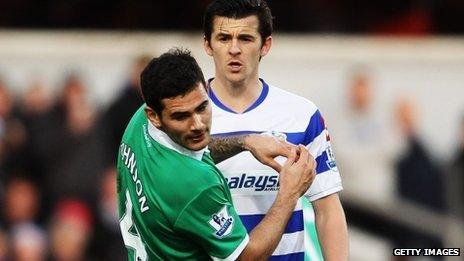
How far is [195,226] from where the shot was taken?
6.07m

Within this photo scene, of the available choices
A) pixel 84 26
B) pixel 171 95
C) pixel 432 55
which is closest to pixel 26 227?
pixel 84 26

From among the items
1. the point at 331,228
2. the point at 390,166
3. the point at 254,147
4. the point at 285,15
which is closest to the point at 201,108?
the point at 254,147

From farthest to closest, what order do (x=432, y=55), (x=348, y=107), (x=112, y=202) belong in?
1. (x=432, y=55)
2. (x=348, y=107)
3. (x=112, y=202)

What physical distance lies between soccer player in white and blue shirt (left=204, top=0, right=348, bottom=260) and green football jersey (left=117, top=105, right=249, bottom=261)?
1.89ft

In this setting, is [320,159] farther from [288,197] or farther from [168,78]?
[168,78]

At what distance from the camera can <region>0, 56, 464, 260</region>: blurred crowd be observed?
518 inches

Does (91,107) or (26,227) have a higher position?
(91,107)

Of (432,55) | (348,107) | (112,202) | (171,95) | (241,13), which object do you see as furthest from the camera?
(432,55)

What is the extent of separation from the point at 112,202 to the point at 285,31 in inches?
131

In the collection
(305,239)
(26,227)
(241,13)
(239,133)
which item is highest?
(241,13)

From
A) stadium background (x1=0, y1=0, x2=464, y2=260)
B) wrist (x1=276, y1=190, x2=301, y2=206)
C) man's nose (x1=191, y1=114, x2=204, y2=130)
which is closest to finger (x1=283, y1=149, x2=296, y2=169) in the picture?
wrist (x1=276, y1=190, x2=301, y2=206)

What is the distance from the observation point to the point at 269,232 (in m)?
6.22

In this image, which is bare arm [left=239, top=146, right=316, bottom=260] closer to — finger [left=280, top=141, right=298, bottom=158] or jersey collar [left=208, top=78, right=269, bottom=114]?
finger [left=280, top=141, right=298, bottom=158]

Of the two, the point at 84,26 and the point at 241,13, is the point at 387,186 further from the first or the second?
the point at 241,13
